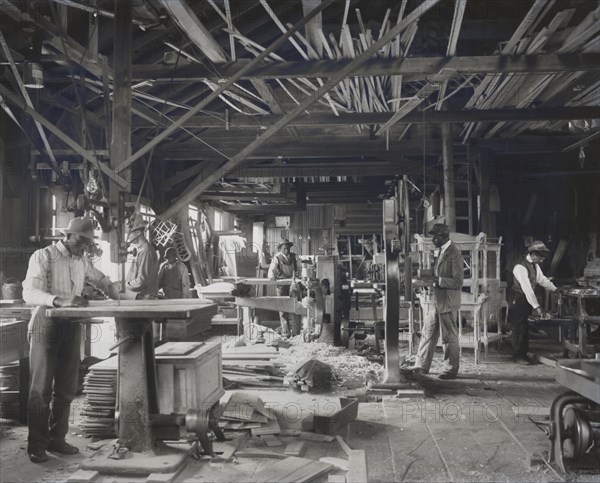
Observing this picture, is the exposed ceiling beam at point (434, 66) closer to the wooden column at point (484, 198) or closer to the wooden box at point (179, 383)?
the wooden box at point (179, 383)

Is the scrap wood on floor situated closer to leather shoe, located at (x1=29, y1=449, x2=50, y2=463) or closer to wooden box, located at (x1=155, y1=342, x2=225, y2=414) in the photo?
wooden box, located at (x1=155, y1=342, x2=225, y2=414)

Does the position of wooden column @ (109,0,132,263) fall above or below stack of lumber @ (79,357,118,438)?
above

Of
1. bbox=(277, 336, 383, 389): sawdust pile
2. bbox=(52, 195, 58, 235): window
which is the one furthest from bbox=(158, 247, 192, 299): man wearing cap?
bbox=(277, 336, 383, 389): sawdust pile

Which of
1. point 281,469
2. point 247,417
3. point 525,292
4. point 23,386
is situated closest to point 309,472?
point 281,469

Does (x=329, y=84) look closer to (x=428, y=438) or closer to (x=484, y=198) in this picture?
(x=428, y=438)

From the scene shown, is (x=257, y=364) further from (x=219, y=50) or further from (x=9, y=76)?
(x=9, y=76)

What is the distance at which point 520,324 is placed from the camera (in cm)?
821

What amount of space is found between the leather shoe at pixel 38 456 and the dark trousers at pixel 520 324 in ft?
20.8

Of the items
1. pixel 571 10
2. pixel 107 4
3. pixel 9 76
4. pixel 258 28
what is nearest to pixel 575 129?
pixel 571 10

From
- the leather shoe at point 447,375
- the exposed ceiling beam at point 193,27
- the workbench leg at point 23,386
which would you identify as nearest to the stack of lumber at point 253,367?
the leather shoe at point 447,375

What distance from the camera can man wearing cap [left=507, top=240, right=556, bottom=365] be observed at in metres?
7.80

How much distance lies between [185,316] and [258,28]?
409 cm

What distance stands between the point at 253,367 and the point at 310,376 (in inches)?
38.9

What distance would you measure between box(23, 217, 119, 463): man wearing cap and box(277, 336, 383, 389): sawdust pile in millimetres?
3328
